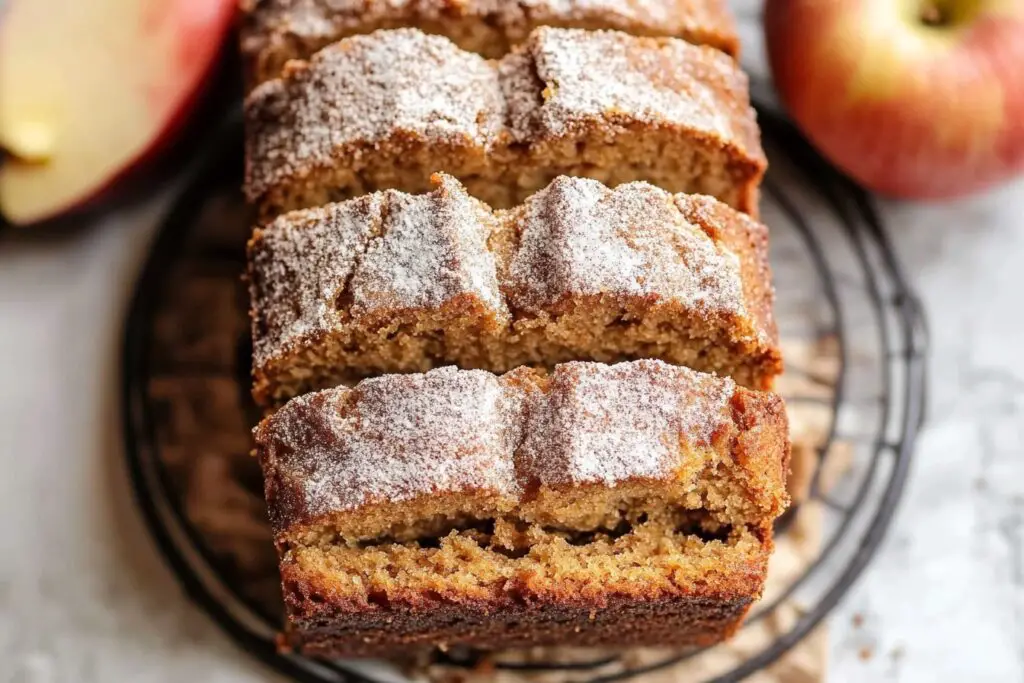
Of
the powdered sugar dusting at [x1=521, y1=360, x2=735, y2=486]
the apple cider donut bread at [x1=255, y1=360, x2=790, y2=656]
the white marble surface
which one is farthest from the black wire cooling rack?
the powdered sugar dusting at [x1=521, y1=360, x2=735, y2=486]

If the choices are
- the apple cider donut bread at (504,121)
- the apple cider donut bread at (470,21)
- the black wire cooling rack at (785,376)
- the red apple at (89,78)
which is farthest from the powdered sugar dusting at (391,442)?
the red apple at (89,78)

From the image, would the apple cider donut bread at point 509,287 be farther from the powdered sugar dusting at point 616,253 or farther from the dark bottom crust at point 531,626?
the dark bottom crust at point 531,626

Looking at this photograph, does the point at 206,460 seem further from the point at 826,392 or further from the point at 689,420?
the point at 826,392

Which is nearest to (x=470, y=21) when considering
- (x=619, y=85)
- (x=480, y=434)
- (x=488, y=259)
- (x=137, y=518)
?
(x=619, y=85)

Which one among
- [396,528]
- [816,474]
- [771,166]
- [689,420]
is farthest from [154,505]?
[771,166]

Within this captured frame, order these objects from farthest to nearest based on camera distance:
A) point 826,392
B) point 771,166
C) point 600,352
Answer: point 771,166 < point 826,392 < point 600,352

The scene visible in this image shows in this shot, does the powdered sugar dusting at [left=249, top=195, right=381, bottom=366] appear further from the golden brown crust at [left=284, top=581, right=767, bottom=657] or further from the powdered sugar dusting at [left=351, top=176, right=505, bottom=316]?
the golden brown crust at [left=284, top=581, right=767, bottom=657]
